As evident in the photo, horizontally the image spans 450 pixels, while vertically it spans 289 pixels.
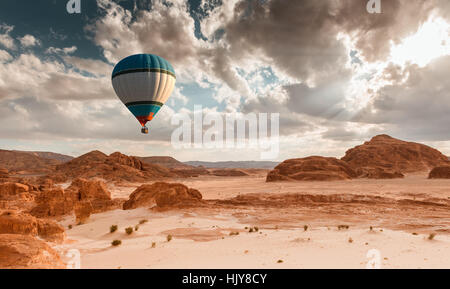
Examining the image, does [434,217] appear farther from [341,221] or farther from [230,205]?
[230,205]

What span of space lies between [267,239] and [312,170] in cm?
5770

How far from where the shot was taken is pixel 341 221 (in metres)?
17.4

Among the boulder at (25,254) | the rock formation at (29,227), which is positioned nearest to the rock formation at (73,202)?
the rock formation at (29,227)

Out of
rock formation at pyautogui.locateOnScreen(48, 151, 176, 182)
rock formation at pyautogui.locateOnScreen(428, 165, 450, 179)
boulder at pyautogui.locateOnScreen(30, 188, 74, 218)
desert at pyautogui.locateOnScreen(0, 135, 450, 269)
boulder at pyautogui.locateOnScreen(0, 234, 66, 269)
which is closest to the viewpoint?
boulder at pyautogui.locateOnScreen(0, 234, 66, 269)

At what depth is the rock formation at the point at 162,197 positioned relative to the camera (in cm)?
2333

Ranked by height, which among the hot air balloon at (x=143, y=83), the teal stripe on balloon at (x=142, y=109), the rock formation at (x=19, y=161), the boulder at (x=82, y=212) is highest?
the hot air balloon at (x=143, y=83)

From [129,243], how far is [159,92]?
66.9 feet

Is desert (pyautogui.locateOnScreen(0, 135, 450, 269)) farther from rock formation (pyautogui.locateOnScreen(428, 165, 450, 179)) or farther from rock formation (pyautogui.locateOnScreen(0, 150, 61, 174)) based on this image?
rock formation (pyautogui.locateOnScreen(0, 150, 61, 174))

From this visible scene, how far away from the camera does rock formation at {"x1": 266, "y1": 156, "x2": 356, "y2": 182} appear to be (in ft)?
200

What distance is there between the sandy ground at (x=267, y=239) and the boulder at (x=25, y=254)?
75.6 inches

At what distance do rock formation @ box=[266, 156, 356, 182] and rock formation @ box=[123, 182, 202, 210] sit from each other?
139 ft

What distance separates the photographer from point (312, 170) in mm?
65812

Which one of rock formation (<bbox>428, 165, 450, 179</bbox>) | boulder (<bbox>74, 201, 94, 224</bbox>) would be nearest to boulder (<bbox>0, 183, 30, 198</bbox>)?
boulder (<bbox>74, 201, 94, 224</bbox>)

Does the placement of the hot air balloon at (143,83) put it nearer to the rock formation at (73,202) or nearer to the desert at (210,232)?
the rock formation at (73,202)
